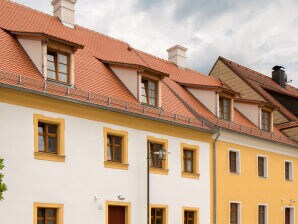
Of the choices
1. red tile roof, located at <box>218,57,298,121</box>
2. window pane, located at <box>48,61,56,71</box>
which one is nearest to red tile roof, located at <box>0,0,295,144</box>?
window pane, located at <box>48,61,56,71</box>

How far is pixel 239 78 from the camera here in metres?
38.4

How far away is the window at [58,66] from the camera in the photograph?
Result: 21.6 meters

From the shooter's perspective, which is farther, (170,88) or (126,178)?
(170,88)

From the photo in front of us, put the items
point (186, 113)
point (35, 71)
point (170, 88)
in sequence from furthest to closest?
1. point (170, 88)
2. point (186, 113)
3. point (35, 71)

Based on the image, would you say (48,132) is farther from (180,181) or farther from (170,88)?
(170,88)

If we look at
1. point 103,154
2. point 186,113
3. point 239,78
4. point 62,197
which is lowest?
point 62,197

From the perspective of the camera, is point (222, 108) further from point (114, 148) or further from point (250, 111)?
point (114, 148)

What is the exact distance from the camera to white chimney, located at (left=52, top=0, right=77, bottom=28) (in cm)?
2814

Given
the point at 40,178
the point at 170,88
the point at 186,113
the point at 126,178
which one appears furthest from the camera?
the point at 170,88

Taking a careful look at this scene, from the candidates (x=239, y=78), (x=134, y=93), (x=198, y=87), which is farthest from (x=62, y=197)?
(x=239, y=78)

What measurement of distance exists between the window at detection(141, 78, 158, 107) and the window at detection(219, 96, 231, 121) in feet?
19.2

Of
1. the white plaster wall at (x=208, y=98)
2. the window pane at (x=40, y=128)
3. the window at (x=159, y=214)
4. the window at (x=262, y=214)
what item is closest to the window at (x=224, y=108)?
the white plaster wall at (x=208, y=98)

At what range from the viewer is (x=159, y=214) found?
2488cm

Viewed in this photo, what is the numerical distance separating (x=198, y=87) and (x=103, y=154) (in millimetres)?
9953
